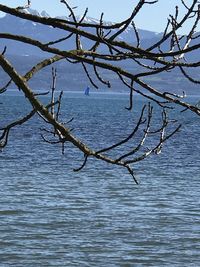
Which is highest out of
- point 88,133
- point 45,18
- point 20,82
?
point 45,18

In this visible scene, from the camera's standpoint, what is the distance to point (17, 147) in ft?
229

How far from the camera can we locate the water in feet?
86.3

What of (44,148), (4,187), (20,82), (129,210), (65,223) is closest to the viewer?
(20,82)

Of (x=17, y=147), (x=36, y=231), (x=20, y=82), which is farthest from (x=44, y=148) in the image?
(x=20, y=82)

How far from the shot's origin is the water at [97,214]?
26.3 m

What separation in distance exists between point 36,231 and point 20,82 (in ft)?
82.3

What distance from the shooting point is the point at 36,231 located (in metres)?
30.1

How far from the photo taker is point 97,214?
3466 centimetres

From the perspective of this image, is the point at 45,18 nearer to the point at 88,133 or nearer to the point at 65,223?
the point at 65,223

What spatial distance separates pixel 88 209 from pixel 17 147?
3438 cm

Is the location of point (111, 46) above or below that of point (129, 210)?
above

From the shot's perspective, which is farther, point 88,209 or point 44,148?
point 44,148

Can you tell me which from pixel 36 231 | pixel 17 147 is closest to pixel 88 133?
pixel 17 147

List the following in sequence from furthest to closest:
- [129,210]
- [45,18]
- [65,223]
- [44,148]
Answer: [44,148]
[129,210]
[65,223]
[45,18]
